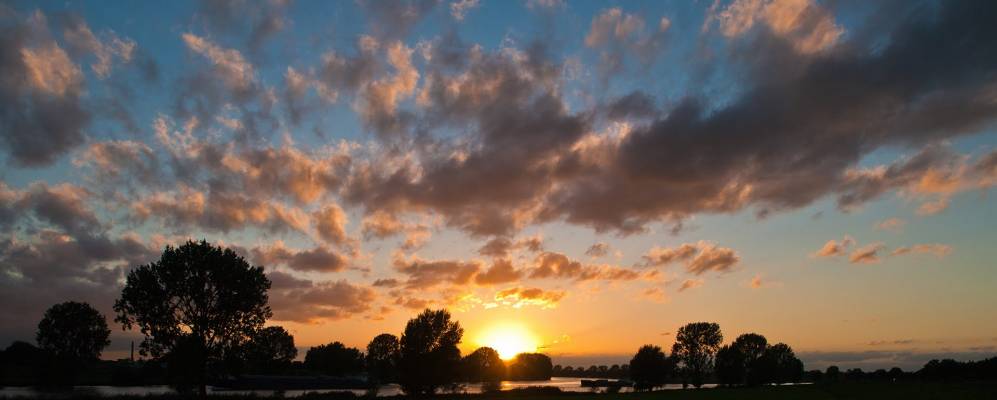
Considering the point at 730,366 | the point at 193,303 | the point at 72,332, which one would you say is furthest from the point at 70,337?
the point at 730,366

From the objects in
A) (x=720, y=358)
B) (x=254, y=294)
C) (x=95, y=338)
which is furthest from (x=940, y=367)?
(x=95, y=338)

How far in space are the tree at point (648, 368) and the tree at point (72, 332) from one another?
497ft

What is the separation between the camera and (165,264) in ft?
238

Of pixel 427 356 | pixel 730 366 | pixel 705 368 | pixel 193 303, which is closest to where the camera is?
pixel 193 303

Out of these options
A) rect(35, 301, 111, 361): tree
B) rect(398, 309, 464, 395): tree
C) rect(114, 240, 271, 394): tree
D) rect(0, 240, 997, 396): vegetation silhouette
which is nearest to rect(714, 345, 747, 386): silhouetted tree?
rect(0, 240, 997, 396): vegetation silhouette

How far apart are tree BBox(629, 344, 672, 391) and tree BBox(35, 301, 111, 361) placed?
15138 cm

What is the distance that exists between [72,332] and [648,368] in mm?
159120

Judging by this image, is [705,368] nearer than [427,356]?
No

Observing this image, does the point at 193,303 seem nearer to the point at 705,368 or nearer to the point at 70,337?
the point at 70,337

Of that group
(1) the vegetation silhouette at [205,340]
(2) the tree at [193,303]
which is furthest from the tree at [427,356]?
(2) the tree at [193,303]

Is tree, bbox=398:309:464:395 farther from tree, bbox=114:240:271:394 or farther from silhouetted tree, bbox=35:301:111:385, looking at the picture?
silhouetted tree, bbox=35:301:111:385

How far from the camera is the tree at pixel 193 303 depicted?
71.6m

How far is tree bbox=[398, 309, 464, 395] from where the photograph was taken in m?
94.1

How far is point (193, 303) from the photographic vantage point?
73.1 metres
